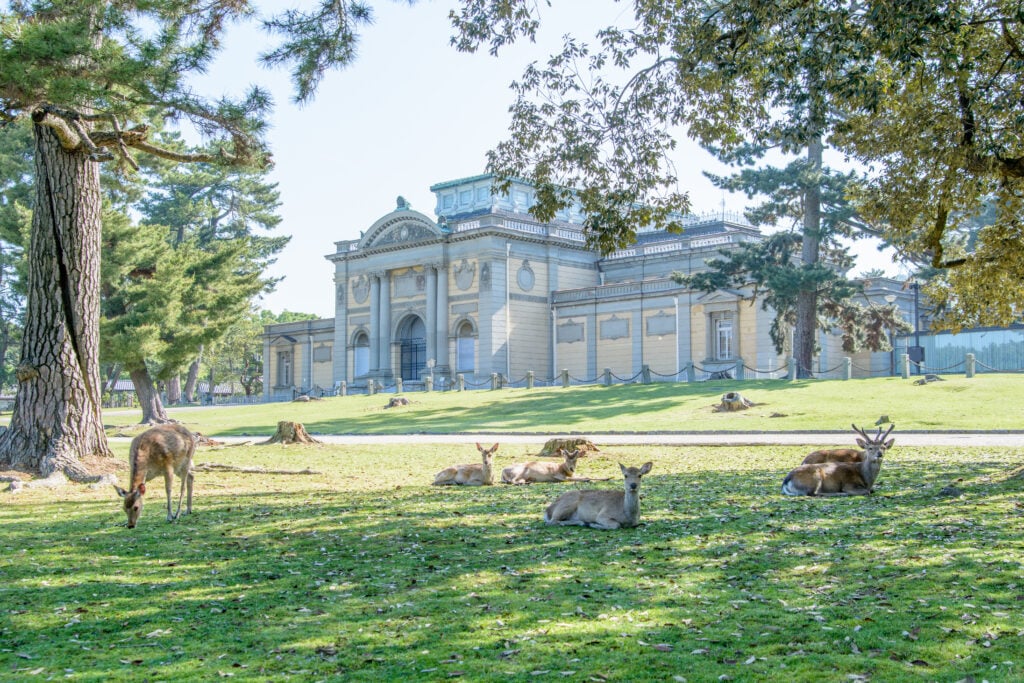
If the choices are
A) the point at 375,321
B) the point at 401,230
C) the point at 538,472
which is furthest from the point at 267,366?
the point at 538,472

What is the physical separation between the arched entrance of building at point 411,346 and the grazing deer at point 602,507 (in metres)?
56.2

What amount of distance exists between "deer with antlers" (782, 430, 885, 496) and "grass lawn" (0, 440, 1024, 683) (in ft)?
1.08

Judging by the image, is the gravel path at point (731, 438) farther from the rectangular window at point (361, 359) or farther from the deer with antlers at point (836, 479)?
the rectangular window at point (361, 359)

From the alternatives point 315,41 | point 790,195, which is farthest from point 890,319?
point 315,41

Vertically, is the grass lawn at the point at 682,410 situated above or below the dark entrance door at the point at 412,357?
below

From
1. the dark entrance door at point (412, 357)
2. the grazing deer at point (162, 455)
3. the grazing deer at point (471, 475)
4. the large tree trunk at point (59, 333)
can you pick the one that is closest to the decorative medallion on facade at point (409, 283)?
the dark entrance door at point (412, 357)

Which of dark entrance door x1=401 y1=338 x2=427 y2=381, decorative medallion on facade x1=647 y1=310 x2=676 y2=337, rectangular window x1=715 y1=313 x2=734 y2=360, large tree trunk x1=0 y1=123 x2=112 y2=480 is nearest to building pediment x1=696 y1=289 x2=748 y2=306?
rectangular window x1=715 y1=313 x2=734 y2=360

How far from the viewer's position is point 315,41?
14.6m

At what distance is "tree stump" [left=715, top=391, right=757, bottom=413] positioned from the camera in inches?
1280

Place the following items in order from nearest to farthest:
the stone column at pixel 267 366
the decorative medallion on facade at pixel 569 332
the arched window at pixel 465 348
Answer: the decorative medallion on facade at pixel 569 332
the arched window at pixel 465 348
the stone column at pixel 267 366

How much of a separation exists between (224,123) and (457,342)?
49.9 meters

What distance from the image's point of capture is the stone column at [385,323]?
67438 mm

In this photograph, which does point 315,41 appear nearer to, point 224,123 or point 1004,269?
point 224,123

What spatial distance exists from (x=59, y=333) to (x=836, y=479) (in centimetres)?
1192
